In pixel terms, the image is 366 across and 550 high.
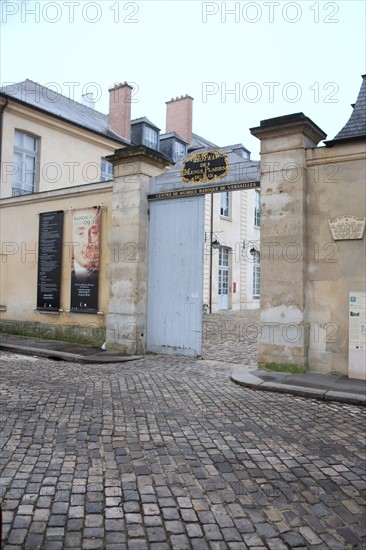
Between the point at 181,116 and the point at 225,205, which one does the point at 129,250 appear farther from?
the point at 181,116

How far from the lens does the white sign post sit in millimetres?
6562

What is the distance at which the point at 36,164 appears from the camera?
1734 centimetres

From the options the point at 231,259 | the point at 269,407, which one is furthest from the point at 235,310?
the point at 269,407

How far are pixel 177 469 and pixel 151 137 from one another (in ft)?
71.9

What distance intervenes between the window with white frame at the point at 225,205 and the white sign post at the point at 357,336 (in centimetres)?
1681

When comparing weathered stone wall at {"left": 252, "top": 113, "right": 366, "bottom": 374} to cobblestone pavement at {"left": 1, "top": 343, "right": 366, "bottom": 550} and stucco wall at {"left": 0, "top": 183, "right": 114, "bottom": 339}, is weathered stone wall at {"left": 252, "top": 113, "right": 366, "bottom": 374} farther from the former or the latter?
stucco wall at {"left": 0, "top": 183, "right": 114, "bottom": 339}

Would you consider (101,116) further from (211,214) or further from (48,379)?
(48,379)

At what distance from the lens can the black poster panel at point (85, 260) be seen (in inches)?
391

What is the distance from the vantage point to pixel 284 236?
732 cm

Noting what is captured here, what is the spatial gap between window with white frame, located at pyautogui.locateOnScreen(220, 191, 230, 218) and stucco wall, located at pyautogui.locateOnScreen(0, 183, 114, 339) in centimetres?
1290

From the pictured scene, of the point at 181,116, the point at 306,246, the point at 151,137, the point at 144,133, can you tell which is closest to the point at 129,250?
the point at 306,246

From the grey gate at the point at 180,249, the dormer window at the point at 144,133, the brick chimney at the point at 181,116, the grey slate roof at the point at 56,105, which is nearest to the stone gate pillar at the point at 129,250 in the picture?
the grey gate at the point at 180,249

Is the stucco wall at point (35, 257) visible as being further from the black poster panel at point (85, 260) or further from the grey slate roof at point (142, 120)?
the grey slate roof at point (142, 120)

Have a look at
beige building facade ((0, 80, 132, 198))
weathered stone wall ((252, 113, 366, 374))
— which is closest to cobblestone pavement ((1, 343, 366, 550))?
weathered stone wall ((252, 113, 366, 374))
